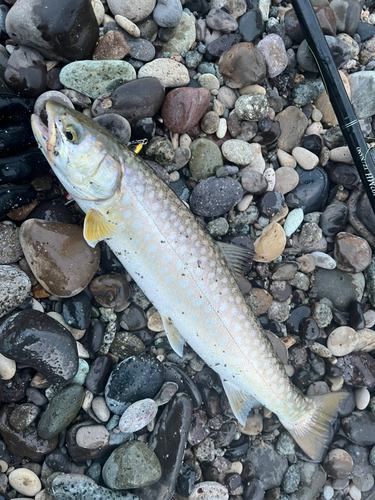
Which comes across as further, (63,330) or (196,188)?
(196,188)

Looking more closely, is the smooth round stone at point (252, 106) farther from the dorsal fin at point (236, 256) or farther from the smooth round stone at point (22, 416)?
the smooth round stone at point (22, 416)

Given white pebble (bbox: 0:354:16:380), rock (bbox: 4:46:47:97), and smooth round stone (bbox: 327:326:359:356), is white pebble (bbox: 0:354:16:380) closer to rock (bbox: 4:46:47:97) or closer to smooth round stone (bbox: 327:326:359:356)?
rock (bbox: 4:46:47:97)

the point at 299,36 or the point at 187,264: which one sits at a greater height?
the point at 299,36

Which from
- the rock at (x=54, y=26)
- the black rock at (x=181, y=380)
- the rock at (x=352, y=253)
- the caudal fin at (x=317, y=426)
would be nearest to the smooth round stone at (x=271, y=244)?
the rock at (x=352, y=253)

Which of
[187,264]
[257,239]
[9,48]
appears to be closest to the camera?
[187,264]

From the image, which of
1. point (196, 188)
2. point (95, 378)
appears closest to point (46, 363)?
point (95, 378)

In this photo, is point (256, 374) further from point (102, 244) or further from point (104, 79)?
point (104, 79)
